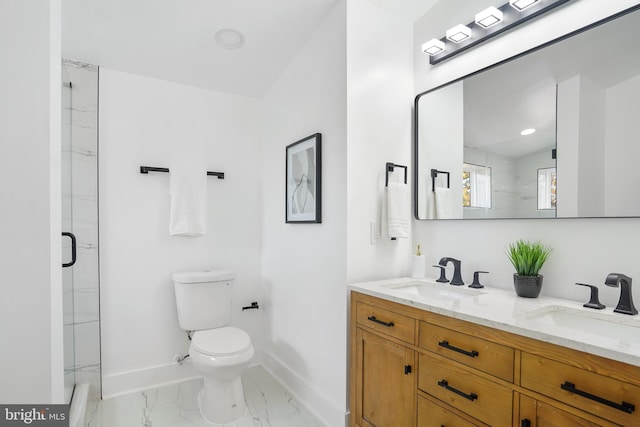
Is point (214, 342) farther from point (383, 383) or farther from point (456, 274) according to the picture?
point (456, 274)

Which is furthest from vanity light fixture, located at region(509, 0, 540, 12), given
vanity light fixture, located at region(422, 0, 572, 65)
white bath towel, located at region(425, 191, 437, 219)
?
white bath towel, located at region(425, 191, 437, 219)

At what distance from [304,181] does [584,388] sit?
1718mm

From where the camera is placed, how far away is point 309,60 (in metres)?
2.27

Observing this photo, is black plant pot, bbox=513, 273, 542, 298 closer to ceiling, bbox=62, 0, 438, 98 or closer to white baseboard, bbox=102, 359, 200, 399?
ceiling, bbox=62, 0, 438, 98

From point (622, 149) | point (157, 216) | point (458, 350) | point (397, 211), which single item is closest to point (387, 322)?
point (458, 350)

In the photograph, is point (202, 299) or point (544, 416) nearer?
point (544, 416)

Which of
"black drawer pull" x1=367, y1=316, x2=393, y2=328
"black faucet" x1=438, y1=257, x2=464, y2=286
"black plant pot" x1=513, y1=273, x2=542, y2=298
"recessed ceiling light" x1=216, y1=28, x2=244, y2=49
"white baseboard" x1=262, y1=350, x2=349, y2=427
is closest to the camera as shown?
"black plant pot" x1=513, y1=273, x2=542, y2=298

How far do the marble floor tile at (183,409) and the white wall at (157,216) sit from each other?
0.14m

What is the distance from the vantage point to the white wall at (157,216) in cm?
245

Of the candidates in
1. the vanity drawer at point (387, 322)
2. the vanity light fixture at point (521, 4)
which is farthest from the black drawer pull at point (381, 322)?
the vanity light fixture at point (521, 4)

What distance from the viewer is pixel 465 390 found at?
4.17 ft

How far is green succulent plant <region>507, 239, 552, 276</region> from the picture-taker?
4.98 feet

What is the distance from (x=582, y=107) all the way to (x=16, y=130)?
2138mm

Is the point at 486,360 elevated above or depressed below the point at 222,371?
above
